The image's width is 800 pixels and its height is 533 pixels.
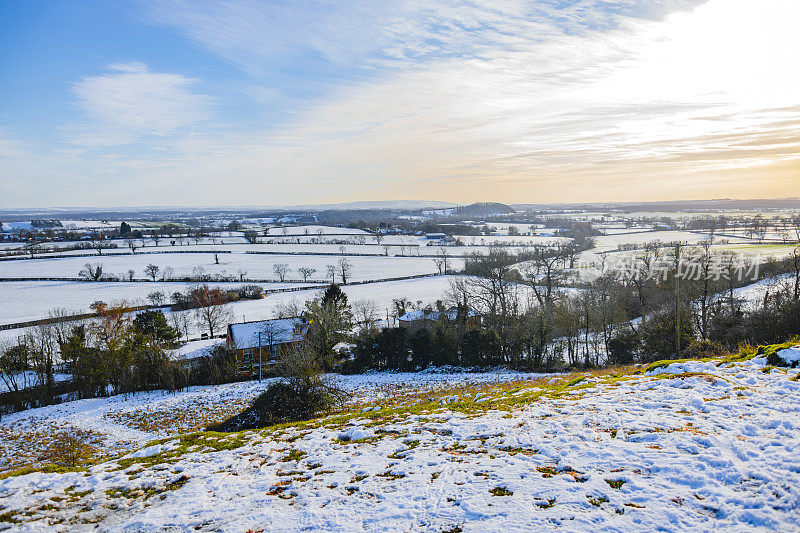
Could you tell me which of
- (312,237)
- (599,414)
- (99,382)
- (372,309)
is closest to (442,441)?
(599,414)

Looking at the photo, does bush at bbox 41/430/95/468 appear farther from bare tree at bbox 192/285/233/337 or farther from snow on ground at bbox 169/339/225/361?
bare tree at bbox 192/285/233/337

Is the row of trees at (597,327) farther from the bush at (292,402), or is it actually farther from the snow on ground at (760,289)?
the bush at (292,402)

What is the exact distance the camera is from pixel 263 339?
1539 inches

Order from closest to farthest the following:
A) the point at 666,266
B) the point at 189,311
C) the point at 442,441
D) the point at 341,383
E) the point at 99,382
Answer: the point at 442,441
the point at 341,383
the point at 99,382
the point at 666,266
the point at 189,311

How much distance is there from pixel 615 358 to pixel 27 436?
3768cm

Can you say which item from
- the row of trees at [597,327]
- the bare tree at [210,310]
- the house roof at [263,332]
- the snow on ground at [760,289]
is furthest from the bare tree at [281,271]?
the snow on ground at [760,289]

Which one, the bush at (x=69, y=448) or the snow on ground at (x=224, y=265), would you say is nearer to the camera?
the bush at (x=69, y=448)

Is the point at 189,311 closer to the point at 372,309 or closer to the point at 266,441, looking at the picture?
the point at 372,309

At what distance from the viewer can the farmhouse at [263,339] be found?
37.2 m

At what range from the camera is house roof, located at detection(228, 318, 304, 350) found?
126 feet

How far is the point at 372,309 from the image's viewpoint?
49.4 meters

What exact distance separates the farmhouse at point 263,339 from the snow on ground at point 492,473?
26.9m

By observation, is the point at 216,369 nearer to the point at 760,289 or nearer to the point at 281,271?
the point at 281,271

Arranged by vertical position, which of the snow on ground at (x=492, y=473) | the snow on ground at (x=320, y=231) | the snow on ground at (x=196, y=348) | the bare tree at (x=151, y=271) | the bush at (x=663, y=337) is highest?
the snow on ground at (x=320, y=231)
